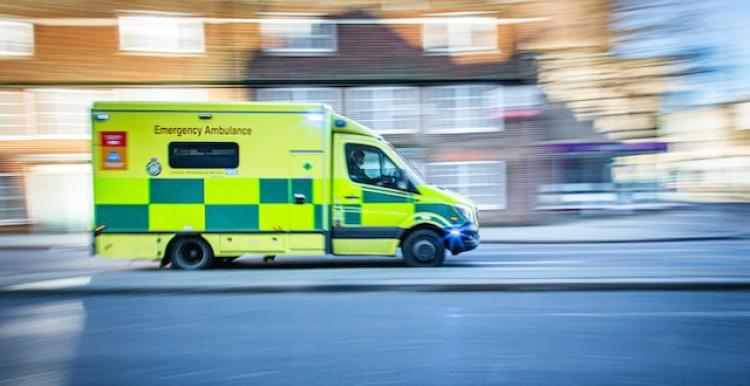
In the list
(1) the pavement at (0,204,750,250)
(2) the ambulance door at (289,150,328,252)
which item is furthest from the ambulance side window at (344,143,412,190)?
(1) the pavement at (0,204,750,250)

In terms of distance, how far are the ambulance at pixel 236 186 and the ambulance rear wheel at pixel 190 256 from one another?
0.05 feet

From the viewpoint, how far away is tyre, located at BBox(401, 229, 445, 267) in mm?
10609

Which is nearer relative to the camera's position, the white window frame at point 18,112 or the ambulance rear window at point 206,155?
the ambulance rear window at point 206,155

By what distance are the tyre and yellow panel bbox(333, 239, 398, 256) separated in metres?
0.23

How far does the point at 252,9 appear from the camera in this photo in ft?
68.5

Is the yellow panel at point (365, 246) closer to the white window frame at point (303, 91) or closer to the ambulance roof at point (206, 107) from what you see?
the ambulance roof at point (206, 107)

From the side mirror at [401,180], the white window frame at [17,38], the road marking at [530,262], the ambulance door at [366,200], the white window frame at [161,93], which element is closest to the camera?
the ambulance door at [366,200]

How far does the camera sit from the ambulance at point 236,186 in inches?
402

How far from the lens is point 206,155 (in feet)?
33.7

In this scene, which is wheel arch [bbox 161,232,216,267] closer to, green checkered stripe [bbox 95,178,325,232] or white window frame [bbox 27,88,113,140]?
green checkered stripe [bbox 95,178,325,232]

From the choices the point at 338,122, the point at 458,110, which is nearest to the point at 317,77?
the point at 458,110

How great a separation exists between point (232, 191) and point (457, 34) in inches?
540

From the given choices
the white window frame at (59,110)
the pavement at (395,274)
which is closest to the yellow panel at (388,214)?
the pavement at (395,274)

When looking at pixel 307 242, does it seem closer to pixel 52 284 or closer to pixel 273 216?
pixel 273 216
